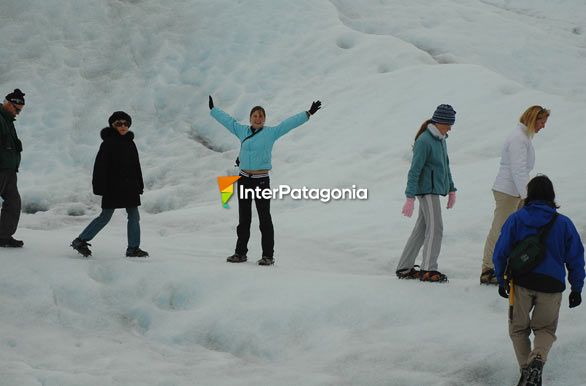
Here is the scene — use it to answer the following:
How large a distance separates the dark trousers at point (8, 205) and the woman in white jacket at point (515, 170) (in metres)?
5.67

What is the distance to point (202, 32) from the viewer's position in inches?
809

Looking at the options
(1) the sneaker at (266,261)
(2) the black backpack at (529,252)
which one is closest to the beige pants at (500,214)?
(2) the black backpack at (529,252)

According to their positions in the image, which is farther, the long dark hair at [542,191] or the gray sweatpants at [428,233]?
the gray sweatpants at [428,233]

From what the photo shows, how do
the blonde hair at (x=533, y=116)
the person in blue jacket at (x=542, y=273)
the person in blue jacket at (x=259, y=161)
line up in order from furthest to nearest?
the person in blue jacket at (x=259, y=161) < the blonde hair at (x=533, y=116) < the person in blue jacket at (x=542, y=273)

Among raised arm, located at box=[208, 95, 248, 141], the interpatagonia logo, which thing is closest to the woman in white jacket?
raised arm, located at box=[208, 95, 248, 141]

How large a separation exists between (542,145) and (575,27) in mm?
15151

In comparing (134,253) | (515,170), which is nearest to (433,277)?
(515,170)

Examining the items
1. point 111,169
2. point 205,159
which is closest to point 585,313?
point 111,169

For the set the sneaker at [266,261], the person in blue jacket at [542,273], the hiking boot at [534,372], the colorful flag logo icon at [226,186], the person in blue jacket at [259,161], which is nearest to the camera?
the hiking boot at [534,372]

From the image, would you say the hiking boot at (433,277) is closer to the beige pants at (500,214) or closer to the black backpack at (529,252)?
the beige pants at (500,214)

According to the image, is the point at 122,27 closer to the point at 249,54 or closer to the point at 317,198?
the point at 249,54

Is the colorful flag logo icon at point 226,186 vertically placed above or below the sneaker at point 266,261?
above

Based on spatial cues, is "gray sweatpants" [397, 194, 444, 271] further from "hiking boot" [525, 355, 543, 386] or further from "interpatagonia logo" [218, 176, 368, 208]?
"interpatagonia logo" [218, 176, 368, 208]

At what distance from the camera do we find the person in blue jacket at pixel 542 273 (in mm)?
5777
